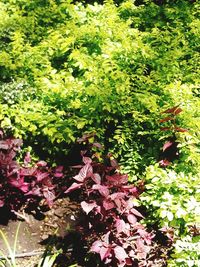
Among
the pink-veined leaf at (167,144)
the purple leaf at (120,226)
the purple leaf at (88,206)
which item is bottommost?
the purple leaf at (120,226)

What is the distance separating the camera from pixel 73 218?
3.52 meters

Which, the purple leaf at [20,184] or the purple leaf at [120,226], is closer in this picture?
the purple leaf at [120,226]

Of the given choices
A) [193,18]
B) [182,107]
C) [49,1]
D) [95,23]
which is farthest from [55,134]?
[193,18]

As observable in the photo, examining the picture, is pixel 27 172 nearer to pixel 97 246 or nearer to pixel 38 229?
pixel 38 229

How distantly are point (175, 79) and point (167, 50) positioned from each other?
628 mm

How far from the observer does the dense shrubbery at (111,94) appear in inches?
137

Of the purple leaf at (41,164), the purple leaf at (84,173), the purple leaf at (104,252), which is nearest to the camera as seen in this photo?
the purple leaf at (104,252)

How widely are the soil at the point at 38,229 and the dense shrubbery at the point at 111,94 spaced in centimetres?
57

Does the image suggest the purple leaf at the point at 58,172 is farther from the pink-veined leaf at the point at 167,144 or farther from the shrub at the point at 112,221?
A: the pink-veined leaf at the point at 167,144

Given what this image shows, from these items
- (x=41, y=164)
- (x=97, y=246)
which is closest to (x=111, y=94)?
(x=41, y=164)

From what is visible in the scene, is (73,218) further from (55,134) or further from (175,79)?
(175,79)

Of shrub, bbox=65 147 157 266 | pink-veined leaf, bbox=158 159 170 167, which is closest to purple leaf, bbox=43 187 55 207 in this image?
shrub, bbox=65 147 157 266

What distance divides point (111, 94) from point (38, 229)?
1524mm

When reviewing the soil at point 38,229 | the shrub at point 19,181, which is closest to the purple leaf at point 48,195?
the shrub at point 19,181
